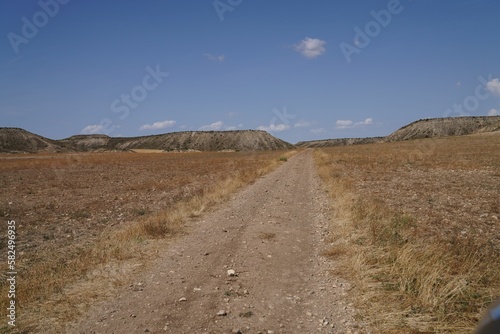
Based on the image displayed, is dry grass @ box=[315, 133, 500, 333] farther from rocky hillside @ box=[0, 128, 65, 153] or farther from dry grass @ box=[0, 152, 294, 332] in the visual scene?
rocky hillside @ box=[0, 128, 65, 153]

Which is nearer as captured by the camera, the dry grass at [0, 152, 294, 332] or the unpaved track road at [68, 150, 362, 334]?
the unpaved track road at [68, 150, 362, 334]

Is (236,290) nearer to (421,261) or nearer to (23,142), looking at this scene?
(421,261)

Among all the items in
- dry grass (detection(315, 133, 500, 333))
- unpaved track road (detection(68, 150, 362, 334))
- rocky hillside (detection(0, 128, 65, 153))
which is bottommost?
unpaved track road (detection(68, 150, 362, 334))

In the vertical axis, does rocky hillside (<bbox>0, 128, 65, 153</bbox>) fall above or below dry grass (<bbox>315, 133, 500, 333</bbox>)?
above

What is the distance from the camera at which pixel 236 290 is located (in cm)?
634

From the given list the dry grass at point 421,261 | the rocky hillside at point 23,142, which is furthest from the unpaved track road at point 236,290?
the rocky hillside at point 23,142

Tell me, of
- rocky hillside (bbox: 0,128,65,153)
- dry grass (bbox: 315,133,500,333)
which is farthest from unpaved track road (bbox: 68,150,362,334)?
rocky hillside (bbox: 0,128,65,153)

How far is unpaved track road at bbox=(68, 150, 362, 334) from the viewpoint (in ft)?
16.9

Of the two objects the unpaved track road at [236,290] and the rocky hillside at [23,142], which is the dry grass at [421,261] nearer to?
the unpaved track road at [236,290]

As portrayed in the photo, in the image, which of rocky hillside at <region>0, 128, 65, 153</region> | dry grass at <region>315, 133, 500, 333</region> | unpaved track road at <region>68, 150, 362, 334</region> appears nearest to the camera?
dry grass at <region>315, 133, 500, 333</region>

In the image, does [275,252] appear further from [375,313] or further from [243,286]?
[375,313]

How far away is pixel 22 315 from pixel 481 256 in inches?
363

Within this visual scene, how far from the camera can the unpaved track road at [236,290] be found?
5164mm

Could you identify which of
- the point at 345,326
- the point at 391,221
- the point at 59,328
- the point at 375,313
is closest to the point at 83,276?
the point at 59,328
